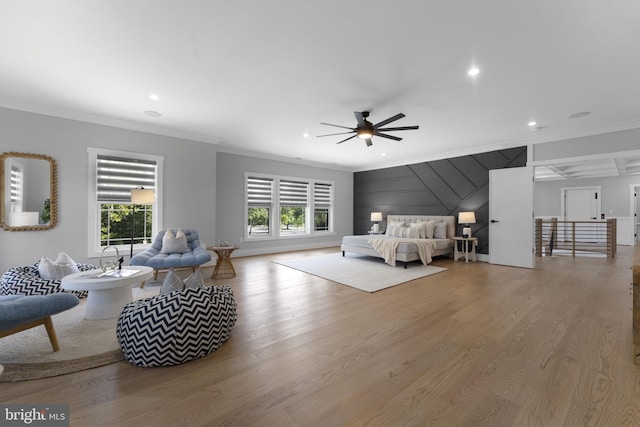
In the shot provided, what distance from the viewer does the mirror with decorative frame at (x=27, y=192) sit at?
3.88 metres

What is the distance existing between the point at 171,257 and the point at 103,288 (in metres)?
1.49

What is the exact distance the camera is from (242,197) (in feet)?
22.6

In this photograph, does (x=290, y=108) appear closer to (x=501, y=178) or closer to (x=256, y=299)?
(x=256, y=299)

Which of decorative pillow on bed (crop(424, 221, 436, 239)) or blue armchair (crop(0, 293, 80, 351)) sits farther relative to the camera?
decorative pillow on bed (crop(424, 221, 436, 239))

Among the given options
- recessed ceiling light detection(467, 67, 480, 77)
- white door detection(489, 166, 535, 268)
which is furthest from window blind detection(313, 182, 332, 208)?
recessed ceiling light detection(467, 67, 480, 77)

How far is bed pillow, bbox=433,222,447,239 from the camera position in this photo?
657 cm

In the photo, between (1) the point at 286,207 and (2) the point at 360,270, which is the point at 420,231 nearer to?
(2) the point at 360,270

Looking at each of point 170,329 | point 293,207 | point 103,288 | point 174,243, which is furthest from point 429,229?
point 103,288

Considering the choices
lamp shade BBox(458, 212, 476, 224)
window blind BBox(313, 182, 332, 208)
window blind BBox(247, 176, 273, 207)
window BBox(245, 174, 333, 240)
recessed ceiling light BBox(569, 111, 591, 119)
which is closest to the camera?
recessed ceiling light BBox(569, 111, 591, 119)

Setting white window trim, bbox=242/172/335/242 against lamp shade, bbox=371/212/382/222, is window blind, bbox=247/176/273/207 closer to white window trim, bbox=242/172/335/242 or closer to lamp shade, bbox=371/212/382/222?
white window trim, bbox=242/172/335/242

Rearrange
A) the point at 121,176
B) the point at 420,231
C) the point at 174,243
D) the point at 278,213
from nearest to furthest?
1. the point at 174,243
2. the point at 121,176
3. the point at 420,231
4. the point at 278,213

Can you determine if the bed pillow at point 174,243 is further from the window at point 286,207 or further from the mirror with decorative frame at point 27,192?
the window at point 286,207

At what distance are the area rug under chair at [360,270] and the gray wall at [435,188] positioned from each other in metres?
1.95

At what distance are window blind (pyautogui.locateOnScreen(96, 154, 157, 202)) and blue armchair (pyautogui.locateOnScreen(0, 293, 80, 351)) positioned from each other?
124 inches
